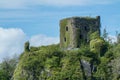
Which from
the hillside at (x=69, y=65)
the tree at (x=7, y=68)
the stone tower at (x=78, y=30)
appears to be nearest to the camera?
the hillside at (x=69, y=65)

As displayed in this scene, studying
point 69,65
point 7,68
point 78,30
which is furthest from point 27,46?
point 7,68

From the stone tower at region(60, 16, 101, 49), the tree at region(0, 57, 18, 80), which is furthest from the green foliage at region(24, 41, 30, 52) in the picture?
the tree at region(0, 57, 18, 80)

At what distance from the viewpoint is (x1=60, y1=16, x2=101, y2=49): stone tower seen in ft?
240

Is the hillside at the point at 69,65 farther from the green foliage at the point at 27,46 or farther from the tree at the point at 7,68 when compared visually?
the tree at the point at 7,68

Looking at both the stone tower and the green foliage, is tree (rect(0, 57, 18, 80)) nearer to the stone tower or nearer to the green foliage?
the green foliage

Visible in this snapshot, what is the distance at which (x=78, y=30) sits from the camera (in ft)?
241

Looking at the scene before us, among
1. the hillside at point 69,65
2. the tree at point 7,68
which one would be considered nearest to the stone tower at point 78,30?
the hillside at point 69,65

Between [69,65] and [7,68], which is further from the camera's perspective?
[7,68]

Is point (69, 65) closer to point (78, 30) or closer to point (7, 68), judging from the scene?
point (78, 30)

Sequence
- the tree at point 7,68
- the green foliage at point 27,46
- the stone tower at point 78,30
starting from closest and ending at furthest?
the green foliage at point 27,46, the stone tower at point 78,30, the tree at point 7,68

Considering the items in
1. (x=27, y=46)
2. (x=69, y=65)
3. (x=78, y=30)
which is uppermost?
(x=78, y=30)

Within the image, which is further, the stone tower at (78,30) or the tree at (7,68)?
the tree at (7,68)

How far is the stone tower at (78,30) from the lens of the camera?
7319 cm

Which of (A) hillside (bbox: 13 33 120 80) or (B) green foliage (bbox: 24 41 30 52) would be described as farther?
(B) green foliage (bbox: 24 41 30 52)
